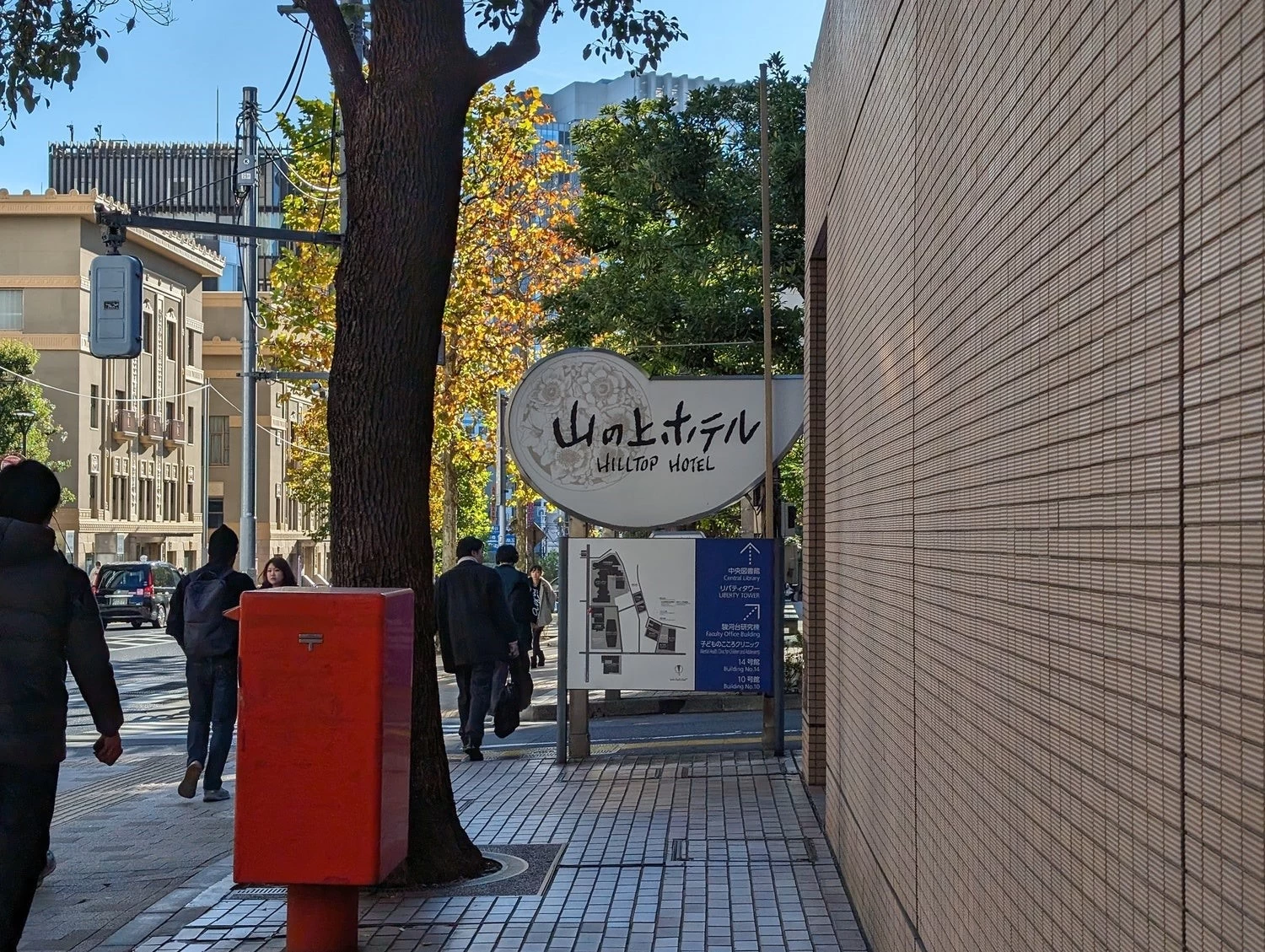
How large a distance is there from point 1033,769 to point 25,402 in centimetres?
5840

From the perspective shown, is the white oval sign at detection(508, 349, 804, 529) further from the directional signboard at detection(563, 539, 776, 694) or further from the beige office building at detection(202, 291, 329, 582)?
the beige office building at detection(202, 291, 329, 582)

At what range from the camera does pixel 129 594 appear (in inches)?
1886

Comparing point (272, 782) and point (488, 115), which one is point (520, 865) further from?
point (488, 115)

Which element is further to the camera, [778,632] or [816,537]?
[778,632]

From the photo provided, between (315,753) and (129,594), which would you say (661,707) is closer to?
(315,753)

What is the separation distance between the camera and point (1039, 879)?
3.47m

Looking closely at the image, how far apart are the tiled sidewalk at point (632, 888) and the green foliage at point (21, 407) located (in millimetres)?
48226

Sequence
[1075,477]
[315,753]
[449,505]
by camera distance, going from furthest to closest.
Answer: [449,505] < [315,753] < [1075,477]

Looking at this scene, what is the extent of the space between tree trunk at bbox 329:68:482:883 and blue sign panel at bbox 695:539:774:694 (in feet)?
16.1

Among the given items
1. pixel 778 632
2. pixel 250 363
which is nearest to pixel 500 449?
pixel 250 363

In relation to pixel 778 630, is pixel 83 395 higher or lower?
higher

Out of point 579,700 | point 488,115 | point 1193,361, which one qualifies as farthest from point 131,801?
point 488,115

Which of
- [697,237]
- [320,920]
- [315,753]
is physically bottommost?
[320,920]

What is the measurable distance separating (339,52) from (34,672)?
158 inches
